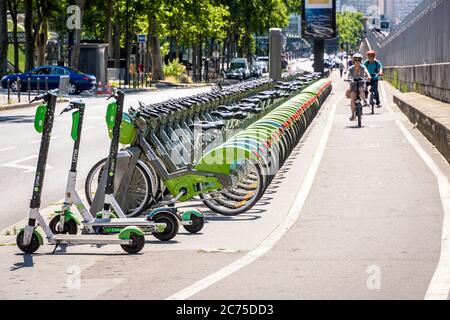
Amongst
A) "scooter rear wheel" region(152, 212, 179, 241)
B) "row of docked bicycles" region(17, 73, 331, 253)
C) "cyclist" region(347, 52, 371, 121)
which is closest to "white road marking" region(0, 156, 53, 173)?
"row of docked bicycles" region(17, 73, 331, 253)

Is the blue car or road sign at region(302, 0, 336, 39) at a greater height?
road sign at region(302, 0, 336, 39)

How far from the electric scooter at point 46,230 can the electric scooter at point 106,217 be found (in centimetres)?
28

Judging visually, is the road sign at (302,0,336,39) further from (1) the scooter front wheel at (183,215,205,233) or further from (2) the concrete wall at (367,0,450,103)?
(1) the scooter front wheel at (183,215,205,233)

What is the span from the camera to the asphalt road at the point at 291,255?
28.3ft

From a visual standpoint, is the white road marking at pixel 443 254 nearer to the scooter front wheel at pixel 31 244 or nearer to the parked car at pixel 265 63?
the scooter front wheel at pixel 31 244

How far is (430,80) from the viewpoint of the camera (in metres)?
33.4

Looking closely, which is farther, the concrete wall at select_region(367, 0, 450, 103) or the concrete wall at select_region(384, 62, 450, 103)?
the concrete wall at select_region(367, 0, 450, 103)

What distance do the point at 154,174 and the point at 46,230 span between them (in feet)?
7.71

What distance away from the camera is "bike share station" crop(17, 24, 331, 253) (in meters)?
10.7

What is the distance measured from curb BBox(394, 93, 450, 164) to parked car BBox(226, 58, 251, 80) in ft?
213

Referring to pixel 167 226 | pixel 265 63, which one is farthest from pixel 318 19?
pixel 265 63

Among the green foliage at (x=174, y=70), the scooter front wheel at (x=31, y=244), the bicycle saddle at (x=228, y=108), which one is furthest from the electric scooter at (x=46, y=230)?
the green foliage at (x=174, y=70)

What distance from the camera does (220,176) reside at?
12.8 meters
